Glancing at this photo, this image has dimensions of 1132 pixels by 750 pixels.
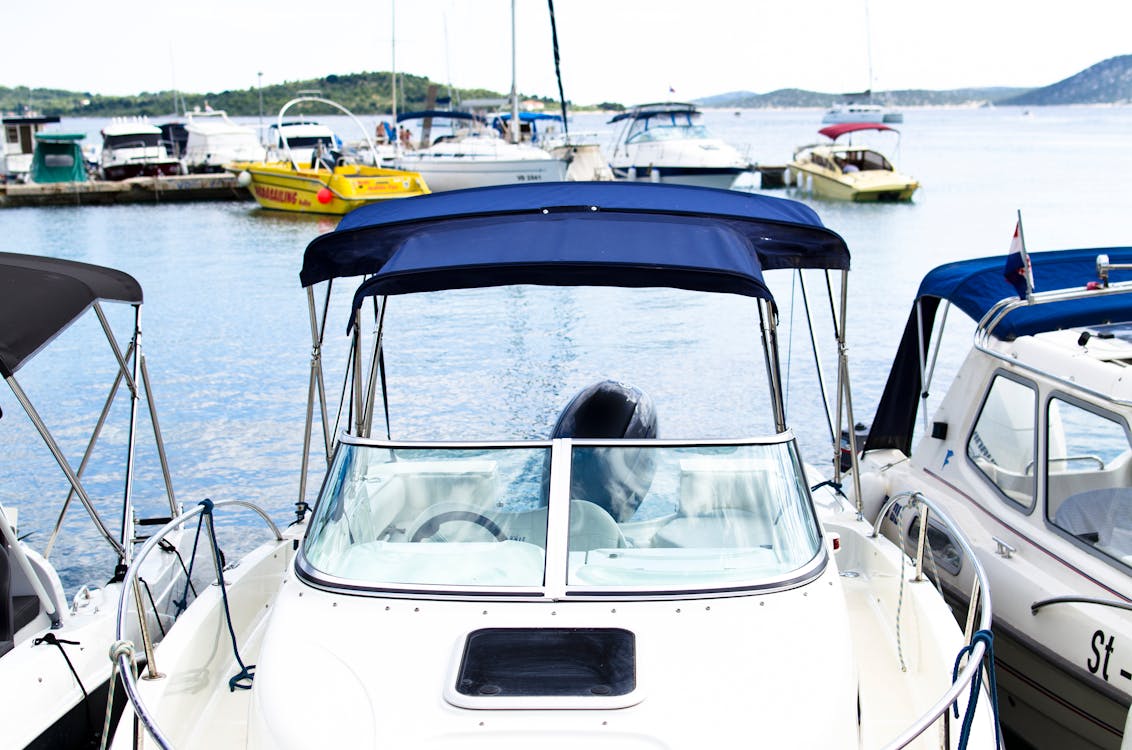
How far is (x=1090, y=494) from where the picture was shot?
17.5 feet

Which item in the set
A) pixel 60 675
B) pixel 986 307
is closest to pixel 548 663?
pixel 60 675

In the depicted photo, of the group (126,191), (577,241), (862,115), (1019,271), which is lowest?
(1019,271)

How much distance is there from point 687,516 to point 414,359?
972 cm

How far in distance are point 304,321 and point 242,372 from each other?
3.07 meters

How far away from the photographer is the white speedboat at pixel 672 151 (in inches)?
1298

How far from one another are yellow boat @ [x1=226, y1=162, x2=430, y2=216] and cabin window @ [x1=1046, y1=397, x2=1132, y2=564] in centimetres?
2290

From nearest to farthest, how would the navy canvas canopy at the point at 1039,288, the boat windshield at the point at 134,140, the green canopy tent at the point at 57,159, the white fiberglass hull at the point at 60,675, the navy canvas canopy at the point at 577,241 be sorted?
the white fiberglass hull at the point at 60,675
the navy canvas canopy at the point at 577,241
the navy canvas canopy at the point at 1039,288
the green canopy tent at the point at 57,159
the boat windshield at the point at 134,140

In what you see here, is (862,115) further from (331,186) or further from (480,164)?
(331,186)

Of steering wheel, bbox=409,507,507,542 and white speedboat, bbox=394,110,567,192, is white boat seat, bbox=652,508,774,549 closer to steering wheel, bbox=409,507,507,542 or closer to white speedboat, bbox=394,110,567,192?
steering wheel, bbox=409,507,507,542

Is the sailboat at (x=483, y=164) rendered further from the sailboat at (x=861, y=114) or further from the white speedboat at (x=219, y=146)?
the sailboat at (x=861, y=114)

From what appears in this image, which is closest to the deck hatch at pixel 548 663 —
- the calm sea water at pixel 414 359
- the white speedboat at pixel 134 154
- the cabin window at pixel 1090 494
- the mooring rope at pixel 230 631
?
the mooring rope at pixel 230 631

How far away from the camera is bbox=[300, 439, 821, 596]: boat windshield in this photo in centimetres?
378

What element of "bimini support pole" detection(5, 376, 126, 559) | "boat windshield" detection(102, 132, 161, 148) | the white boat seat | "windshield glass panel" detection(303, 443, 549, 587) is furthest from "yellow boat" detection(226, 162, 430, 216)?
the white boat seat

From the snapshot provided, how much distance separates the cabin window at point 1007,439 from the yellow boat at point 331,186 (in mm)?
22592
